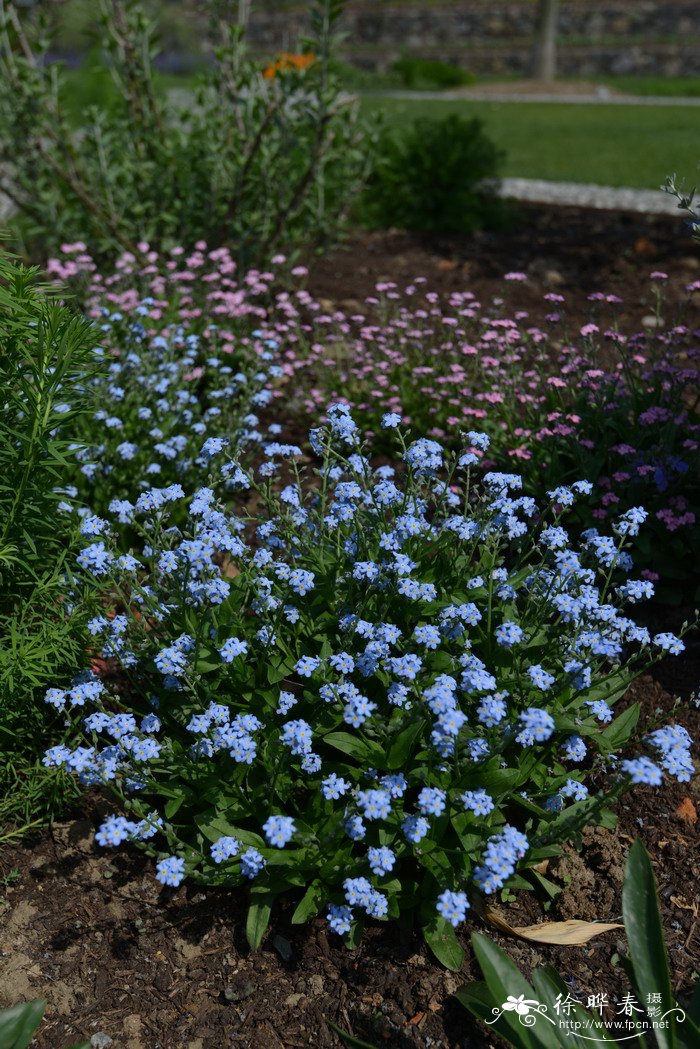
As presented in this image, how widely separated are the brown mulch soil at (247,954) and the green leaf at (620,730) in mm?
198

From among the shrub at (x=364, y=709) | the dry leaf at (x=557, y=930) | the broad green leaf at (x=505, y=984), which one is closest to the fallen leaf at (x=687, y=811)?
the shrub at (x=364, y=709)

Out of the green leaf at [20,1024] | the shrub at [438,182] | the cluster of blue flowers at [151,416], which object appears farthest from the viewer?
the shrub at [438,182]

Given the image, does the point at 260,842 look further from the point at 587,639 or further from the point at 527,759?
the point at 587,639

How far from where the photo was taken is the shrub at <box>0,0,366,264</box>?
234 inches

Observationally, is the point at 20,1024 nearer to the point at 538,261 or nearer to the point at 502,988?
the point at 502,988

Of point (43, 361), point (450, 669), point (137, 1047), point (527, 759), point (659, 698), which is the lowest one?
point (137, 1047)

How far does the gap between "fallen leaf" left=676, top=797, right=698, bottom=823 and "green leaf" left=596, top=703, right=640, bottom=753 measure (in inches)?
10.6

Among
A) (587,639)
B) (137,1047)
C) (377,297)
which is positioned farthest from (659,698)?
(377,297)

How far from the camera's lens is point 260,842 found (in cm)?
256

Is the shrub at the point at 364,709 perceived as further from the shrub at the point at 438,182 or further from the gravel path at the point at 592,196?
the gravel path at the point at 592,196

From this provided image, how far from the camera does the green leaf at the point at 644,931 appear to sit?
217 centimetres

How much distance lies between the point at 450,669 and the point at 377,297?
4.17 m

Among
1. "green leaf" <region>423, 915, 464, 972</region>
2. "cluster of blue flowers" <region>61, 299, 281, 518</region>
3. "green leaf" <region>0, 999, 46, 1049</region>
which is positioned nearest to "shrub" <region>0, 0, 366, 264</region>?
"cluster of blue flowers" <region>61, 299, 281, 518</region>

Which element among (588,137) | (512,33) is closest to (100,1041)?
(588,137)
